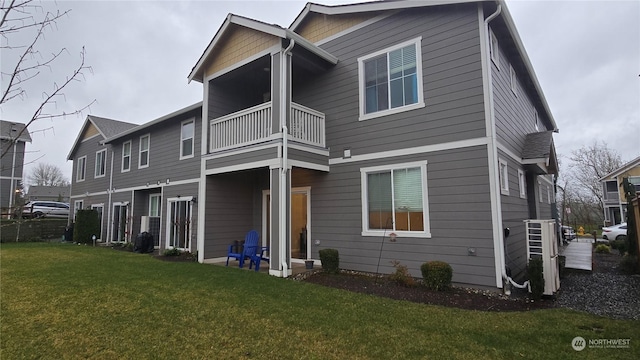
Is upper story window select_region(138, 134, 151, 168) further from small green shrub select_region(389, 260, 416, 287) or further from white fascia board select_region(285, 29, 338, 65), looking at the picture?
small green shrub select_region(389, 260, 416, 287)

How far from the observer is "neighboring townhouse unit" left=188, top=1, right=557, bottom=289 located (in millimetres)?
6973

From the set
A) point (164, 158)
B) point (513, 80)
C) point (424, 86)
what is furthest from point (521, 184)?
point (164, 158)

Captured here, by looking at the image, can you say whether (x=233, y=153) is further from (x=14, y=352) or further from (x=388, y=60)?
(x=14, y=352)

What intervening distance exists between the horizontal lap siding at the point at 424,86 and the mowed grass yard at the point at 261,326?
3.80 meters

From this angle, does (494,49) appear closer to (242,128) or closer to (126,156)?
(242,128)

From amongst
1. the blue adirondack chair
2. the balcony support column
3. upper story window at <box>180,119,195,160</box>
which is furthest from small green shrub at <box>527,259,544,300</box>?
upper story window at <box>180,119,195,160</box>

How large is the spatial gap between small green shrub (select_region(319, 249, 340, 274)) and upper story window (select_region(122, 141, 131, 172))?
1267cm

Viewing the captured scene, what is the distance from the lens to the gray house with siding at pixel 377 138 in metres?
6.98

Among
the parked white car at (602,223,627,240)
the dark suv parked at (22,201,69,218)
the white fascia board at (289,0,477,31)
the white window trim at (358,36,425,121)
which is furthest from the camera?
the dark suv parked at (22,201,69,218)

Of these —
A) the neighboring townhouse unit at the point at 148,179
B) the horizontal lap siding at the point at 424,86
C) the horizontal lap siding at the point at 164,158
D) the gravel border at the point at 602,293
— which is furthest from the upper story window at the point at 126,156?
the gravel border at the point at 602,293

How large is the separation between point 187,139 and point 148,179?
325 cm

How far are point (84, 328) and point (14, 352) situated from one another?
2.53ft

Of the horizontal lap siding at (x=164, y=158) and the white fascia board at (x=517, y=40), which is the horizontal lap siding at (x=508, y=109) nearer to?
the white fascia board at (x=517, y=40)

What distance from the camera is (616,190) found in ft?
103
